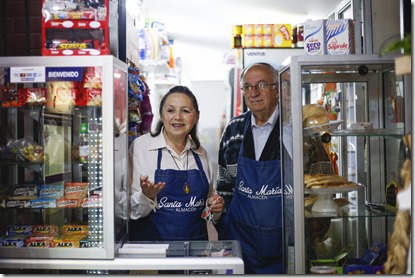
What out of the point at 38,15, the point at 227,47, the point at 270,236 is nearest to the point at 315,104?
the point at 270,236

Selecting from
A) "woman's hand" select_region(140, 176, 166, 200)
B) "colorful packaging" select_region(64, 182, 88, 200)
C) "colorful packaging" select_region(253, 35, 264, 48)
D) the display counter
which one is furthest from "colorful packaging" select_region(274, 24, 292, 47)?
"colorful packaging" select_region(64, 182, 88, 200)

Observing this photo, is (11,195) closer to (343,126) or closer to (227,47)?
(343,126)

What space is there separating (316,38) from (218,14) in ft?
6.96

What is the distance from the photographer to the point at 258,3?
15.0ft

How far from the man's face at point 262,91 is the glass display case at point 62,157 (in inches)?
37.9

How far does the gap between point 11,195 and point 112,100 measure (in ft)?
2.40

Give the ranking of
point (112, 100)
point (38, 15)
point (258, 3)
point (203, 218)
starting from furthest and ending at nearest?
point (258, 3)
point (203, 218)
point (38, 15)
point (112, 100)

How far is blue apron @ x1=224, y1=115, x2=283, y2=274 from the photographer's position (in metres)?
3.37

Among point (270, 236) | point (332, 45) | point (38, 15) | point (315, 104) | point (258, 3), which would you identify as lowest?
point (270, 236)

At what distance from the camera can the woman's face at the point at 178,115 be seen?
11.0 feet

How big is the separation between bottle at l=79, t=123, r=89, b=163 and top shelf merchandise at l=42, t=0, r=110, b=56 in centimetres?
37

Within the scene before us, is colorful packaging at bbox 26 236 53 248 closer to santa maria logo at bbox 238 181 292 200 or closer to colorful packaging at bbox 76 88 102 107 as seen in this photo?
colorful packaging at bbox 76 88 102 107

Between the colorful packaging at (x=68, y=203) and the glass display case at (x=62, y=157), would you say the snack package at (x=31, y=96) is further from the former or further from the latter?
the colorful packaging at (x=68, y=203)

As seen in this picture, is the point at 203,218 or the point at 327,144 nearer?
the point at 327,144
